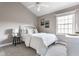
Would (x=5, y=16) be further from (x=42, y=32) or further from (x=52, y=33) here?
(x=52, y=33)

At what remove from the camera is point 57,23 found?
1345 mm

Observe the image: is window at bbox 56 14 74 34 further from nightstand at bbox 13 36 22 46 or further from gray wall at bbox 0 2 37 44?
nightstand at bbox 13 36 22 46

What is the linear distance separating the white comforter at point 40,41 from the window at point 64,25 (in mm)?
158

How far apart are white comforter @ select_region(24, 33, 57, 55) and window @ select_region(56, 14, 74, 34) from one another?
0.16 meters

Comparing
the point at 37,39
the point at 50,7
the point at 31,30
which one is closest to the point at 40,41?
the point at 37,39

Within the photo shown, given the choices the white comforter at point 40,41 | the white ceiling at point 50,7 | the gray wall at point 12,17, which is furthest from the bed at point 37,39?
the white ceiling at point 50,7

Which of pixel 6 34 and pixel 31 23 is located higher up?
pixel 31 23

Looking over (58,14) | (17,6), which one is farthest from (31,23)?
(58,14)

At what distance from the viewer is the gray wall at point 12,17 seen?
50.5 inches

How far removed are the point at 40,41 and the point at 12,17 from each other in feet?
2.16

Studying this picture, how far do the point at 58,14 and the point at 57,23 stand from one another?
0.16 meters

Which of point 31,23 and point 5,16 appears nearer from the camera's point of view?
point 5,16

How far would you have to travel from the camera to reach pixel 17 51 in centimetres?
134

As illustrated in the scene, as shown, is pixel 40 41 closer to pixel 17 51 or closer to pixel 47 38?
pixel 47 38
